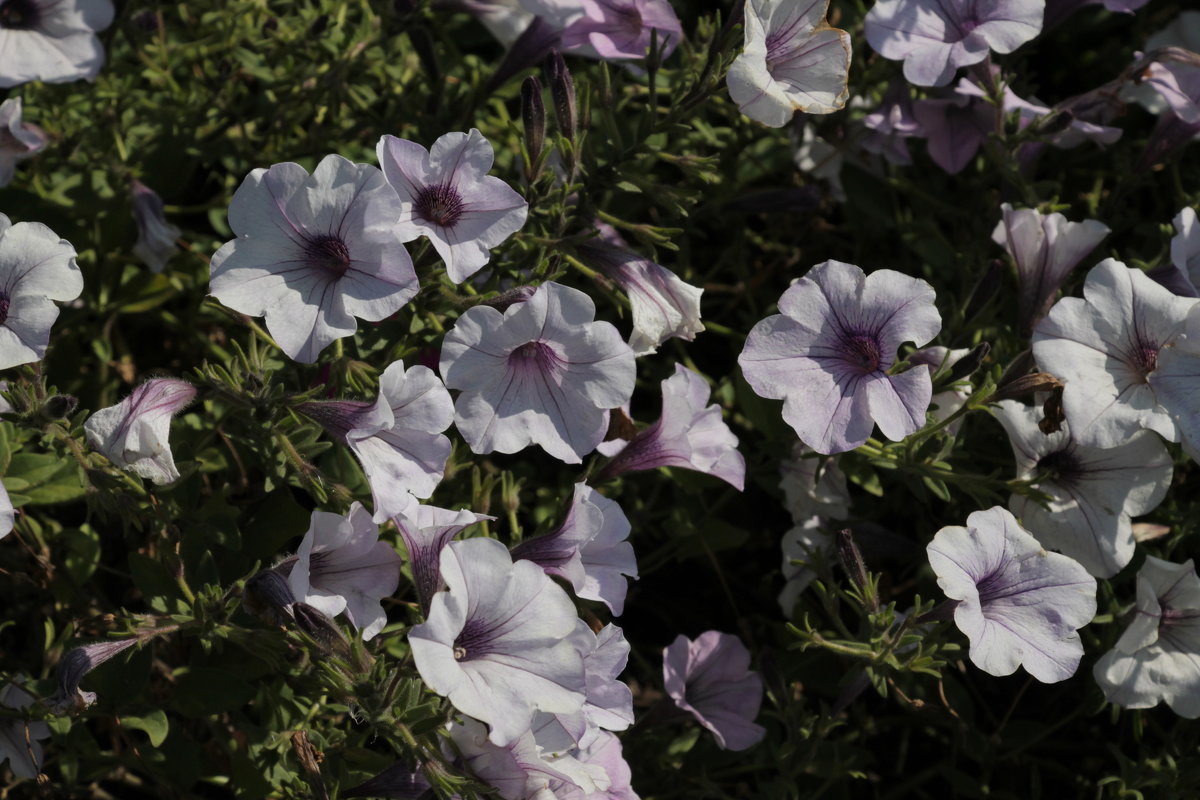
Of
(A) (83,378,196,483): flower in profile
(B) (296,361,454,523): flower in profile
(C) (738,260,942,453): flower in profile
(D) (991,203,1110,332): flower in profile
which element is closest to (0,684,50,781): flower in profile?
(A) (83,378,196,483): flower in profile

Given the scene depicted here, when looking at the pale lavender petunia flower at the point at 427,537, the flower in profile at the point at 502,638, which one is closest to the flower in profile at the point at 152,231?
the pale lavender petunia flower at the point at 427,537

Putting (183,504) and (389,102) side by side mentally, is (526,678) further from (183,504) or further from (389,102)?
(389,102)

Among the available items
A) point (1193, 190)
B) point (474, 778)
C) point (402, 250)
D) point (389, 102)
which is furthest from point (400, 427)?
point (1193, 190)

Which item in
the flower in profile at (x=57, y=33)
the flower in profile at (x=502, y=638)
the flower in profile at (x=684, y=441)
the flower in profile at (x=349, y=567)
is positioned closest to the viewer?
the flower in profile at (x=502, y=638)

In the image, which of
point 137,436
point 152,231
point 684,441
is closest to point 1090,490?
point 684,441

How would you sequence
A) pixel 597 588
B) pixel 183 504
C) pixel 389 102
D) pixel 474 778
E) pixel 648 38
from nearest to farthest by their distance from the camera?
pixel 474 778, pixel 597 588, pixel 183 504, pixel 648 38, pixel 389 102

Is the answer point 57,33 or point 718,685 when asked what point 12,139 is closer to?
point 57,33

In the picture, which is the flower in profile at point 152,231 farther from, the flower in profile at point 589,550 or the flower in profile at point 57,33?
the flower in profile at point 589,550
